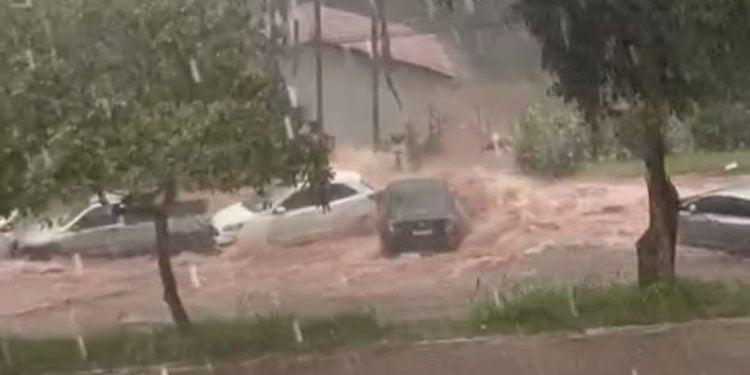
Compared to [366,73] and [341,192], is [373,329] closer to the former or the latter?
[341,192]

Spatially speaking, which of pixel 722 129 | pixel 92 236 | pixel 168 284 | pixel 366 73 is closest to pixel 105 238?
pixel 92 236

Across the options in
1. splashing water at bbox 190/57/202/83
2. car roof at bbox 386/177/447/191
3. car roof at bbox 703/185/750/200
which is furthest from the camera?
car roof at bbox 386/177/447/191

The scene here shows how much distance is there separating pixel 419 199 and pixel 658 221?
5766 millimetres

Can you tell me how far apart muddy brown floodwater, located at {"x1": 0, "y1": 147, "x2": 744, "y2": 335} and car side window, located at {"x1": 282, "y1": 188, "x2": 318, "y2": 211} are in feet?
2.68

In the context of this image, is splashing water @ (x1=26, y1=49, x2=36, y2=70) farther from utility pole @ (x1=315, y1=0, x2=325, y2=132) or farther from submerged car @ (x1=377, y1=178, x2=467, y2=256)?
utility pole @ (x1=315, y1=0, x2=325, y2=132)

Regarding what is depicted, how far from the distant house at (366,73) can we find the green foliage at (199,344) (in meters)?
8.87

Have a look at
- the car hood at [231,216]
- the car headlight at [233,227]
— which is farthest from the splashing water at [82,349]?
the car headlight at [233,227]

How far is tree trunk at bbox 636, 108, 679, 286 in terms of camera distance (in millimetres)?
12250

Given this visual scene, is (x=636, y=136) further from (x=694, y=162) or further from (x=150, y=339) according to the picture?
(x=694, y=162)

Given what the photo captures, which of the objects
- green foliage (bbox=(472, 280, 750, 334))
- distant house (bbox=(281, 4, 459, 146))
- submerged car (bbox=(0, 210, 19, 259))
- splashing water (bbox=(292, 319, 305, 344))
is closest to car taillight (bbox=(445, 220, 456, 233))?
distant house (bbox=(281, 4, 459, 146))

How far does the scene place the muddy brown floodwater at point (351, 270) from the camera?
15047 millimetres

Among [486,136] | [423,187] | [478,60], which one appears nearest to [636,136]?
[423,187]

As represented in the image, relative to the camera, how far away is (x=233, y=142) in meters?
10.7

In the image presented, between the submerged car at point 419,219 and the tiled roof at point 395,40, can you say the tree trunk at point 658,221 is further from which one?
the tiled roof at point 395,40
